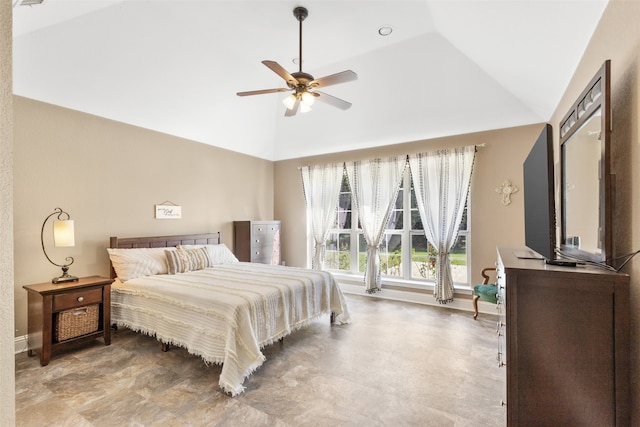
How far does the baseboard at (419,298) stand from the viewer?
4367mm

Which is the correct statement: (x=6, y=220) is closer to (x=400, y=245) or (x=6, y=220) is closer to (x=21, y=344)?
(x=21, y=344)

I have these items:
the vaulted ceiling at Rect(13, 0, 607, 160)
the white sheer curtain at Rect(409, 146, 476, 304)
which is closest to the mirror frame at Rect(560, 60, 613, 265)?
the vaulted ceiling at Rect(13, 0, 607, 160)

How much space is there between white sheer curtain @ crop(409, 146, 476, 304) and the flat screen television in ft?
7.41

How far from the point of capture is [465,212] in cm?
466

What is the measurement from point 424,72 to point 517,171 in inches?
75.4

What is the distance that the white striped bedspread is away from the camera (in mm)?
2486

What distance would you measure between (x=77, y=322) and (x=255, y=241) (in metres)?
2.79

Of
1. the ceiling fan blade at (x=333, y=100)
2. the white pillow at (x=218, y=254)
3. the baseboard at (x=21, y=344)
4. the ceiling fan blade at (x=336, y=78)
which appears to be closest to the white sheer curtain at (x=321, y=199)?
the white pillow at (x=218, y=254)

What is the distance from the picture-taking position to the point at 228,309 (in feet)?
8.33

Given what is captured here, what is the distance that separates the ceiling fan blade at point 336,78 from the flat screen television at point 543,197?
1.47m

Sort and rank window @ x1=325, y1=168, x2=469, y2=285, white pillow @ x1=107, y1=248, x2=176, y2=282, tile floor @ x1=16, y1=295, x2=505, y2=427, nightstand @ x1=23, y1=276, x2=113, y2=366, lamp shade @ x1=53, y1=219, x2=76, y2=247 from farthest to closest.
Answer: window @ x1=325, y1=168, x2=469, y2=285 → white pillow @ x1=107, y1=248, x2=176, y2=282 → lamp shade @ x1=53, y1=219, x2=76, y2=247 → nightstand @ x1=23, y1=276, x2=113, y2=366 → tile floor @ x1=16, y1=295, x2=505, y2=427

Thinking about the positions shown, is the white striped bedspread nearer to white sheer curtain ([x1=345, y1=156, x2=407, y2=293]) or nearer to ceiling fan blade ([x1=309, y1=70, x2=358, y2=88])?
white sheer curtain ([x1=345, y1=156, x2=407, y2=293])

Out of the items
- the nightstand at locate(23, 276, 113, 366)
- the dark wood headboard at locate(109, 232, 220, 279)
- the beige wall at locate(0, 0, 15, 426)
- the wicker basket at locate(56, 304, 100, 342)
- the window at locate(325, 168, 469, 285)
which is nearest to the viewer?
the beige wall at locate(0, 0, 15, 426)

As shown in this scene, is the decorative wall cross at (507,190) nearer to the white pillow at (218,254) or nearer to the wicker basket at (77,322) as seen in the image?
the white pillow at (218,254)
